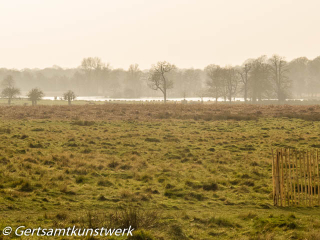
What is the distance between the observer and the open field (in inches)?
361

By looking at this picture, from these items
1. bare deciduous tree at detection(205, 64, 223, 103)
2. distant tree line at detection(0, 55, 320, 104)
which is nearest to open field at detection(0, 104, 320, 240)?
distant tree line at detection(0, 55, 320, 104)

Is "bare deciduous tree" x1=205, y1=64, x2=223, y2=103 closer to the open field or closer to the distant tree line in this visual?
the distant tree line

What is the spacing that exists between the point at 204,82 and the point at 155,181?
417 ft

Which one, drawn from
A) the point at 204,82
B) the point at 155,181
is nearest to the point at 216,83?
the point at 204,82

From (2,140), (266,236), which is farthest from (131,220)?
(2,140)

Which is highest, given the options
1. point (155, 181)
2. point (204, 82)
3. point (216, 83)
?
point (204, 82)

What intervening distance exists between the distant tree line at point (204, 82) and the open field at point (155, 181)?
43111mm

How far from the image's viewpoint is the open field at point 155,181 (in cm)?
917

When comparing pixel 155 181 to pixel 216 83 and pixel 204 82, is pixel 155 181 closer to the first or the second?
pixel 216 83

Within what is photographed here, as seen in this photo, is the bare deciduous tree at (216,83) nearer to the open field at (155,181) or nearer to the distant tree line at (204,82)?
the distant tree line at (204,82)

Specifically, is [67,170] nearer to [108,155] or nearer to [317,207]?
[108,155]

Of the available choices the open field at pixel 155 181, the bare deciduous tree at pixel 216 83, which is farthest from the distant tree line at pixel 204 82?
the open field at pixel 155 181

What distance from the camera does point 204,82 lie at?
138625 mm

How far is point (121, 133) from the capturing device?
93.7ft
